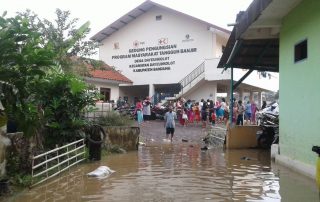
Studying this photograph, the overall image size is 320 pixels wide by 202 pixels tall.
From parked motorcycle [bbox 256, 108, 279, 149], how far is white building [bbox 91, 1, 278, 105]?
40.4ft

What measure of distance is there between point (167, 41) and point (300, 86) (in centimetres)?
2232

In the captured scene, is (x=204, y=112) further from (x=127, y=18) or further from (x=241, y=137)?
(x=127, y=18)

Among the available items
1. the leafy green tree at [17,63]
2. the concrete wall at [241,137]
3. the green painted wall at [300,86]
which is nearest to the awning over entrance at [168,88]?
the concrete wall at [241,137]

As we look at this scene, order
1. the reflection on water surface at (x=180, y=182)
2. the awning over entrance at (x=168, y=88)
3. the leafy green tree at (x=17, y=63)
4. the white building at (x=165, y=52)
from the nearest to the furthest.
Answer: the leafy green tree at (x=17, y=63)
the reflection on water surface at (x=180, y=182)
the white building at (x=165, y=52)
the awning over entrance at (x=168, y=88)

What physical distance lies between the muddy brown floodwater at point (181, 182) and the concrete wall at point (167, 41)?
17126 mm

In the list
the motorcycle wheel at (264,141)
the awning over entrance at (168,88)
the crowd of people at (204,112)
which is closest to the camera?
the motorcycle wheel at (264,141)

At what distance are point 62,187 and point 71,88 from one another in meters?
3.76

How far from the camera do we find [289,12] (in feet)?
34.1

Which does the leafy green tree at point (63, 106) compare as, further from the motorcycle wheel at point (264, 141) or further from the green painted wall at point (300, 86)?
the motorcycle wheel at point (264, 141)

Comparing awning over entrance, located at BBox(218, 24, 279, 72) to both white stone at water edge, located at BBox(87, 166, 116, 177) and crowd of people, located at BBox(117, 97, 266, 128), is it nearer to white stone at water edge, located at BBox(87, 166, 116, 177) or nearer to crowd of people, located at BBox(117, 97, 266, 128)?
white stone at water edge, located at BBox(87, 166, 116, 177)

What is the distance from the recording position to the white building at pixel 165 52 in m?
29.3

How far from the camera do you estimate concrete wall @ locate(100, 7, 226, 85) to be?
98.1 ft

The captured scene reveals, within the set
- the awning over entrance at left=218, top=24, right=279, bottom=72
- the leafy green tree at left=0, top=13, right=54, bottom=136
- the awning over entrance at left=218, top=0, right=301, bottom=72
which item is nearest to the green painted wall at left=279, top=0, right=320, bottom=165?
the awning over entrance at left=218, top=0, right=301, bottom=72

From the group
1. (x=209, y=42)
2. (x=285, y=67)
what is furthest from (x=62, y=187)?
(x=209, y=42)
